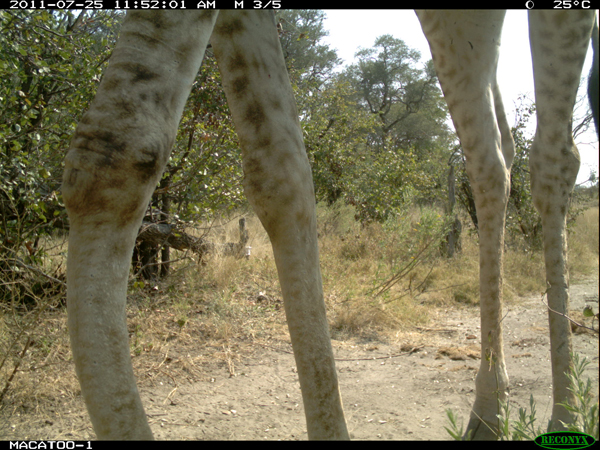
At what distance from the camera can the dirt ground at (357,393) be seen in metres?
2.79

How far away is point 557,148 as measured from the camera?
Answer: 8.20ft

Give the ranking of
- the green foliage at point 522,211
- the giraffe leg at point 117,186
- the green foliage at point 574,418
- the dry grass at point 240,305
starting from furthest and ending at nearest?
the green foliage at point 522,211 → the dry grass at point 240,305 → the green foliage at point 574,418 → the giraffe leg at point 117,186

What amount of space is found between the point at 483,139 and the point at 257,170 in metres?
1.38

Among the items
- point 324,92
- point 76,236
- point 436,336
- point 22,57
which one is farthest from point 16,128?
point 324,92

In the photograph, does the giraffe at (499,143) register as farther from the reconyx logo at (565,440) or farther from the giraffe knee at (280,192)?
the giraffe knee at (280,192)

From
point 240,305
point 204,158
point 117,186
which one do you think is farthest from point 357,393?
point 204,158

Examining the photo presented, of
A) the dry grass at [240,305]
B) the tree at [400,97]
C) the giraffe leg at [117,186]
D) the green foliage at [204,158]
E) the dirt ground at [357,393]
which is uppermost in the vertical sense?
the tree at [400,97]

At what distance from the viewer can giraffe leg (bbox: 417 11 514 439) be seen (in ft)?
7.43

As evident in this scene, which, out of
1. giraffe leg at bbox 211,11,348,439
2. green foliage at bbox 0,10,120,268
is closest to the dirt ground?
giraffe leg at bbox 211,11,348,439

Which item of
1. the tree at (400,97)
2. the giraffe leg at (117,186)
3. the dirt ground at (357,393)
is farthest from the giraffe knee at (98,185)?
the tree at (400,97)

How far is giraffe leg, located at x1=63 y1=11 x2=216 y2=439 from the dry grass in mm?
2188

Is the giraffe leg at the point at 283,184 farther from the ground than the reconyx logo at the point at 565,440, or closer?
farther from the ground

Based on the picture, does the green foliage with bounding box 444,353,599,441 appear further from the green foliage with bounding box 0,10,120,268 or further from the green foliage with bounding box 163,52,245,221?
the green foliage with bounding box 163,52,245,221

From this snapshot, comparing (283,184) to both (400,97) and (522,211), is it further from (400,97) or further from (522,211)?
(400,97)
